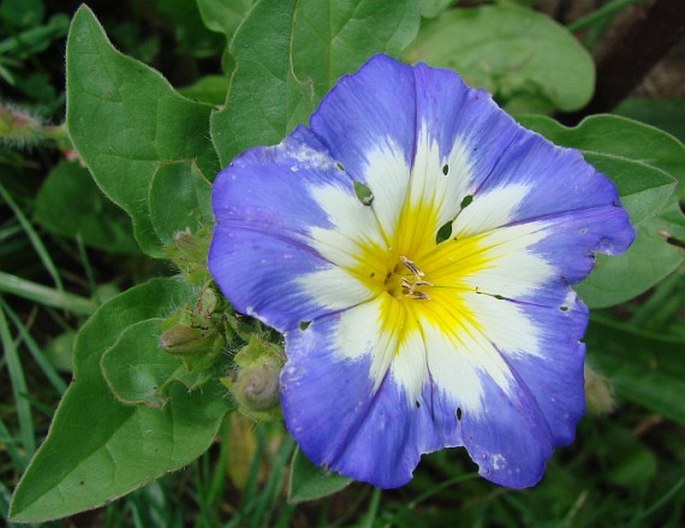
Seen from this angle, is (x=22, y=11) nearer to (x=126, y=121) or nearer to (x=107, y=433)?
(x=126, y=121)

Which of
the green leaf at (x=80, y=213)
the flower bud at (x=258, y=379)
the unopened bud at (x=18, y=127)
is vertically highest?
the flower bud at (x=258, y=379)

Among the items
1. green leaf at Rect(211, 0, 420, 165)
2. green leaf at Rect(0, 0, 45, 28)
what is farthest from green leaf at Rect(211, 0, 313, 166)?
green leaf at Rect(0, 0, 45, 28)

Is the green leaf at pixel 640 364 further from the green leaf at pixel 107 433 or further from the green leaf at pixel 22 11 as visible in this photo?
the green leaf at pixel 22 11

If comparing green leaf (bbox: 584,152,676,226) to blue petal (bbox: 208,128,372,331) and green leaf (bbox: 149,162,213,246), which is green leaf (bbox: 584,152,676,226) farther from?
green leaf (bbox: 149,162,213,246)

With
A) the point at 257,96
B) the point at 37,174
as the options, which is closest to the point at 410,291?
the point at 257,96

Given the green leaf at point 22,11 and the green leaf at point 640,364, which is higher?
the green leaf at point 22,11

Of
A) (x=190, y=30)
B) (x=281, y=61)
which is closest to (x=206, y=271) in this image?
(x=281, y=61)

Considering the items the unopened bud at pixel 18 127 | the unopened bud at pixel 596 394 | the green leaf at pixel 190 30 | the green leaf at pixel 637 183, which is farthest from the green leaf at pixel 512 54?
the unopened bud at pixel 18 127
